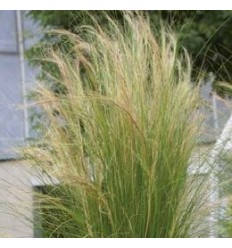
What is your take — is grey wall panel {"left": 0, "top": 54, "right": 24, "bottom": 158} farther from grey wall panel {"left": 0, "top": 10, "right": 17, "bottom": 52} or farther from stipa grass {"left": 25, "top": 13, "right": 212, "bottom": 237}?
stipa grass {"left": 25, "top": 13, "right": 212, "bottom": 237}

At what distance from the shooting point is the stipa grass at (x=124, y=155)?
102 inches

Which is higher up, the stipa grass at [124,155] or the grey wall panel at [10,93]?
the grey wall panel at [10,93]

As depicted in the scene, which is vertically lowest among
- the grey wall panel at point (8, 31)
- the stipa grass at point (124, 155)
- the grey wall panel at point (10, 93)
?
the stipa grass at point (124, 155)

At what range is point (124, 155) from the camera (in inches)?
103

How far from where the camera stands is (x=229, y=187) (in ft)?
9.45

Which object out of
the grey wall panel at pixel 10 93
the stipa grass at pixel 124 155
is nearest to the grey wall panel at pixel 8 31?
the grey wall panel at pixel 10 93

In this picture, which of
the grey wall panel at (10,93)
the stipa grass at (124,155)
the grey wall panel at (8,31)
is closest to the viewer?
the stipa grass at (124,155)

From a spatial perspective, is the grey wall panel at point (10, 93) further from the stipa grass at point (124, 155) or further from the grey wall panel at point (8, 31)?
the stipa grass at point (124, 155)

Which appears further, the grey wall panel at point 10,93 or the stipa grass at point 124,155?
the grey wall panel at point 10,93

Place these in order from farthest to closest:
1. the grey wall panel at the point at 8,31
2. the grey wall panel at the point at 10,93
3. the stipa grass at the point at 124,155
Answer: the grey wall panel at the point at 8,31 → the grey wall panel at the point at 10,93 → the stipa grass at the point at 124,155

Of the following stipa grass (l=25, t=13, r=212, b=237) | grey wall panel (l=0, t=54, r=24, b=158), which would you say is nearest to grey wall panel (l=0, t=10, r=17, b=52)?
grey wall panel (l=0, t=54, r=24, b=158)

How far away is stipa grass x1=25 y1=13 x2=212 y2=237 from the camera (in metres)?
2.60

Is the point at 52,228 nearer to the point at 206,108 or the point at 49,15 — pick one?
the point at 206,108
